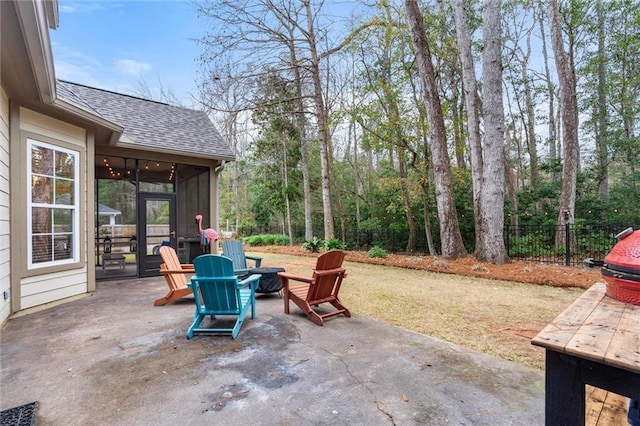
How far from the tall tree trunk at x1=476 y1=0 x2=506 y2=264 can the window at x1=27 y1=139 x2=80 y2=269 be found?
8.50 meters

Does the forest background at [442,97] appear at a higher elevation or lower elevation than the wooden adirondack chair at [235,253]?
higher

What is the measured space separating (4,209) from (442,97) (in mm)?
14006

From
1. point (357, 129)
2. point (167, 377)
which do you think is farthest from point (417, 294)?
point (357, 129)

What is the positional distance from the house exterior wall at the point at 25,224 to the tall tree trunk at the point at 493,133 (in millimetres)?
8430

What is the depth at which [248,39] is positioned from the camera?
32.4 feet

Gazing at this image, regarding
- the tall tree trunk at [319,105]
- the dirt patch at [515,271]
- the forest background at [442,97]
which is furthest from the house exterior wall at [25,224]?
the tall tree trunk at [319,105]

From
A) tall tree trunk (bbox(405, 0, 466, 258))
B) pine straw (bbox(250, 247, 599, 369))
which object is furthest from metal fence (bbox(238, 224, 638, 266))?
pine straw (bbox(250, 247, 599, 369))

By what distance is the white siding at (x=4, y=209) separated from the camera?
376 cm

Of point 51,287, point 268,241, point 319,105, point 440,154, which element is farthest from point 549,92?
point 51,287

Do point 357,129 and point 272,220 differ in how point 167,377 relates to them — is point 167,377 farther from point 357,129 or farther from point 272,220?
point 272,220

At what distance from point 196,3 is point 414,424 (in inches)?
422

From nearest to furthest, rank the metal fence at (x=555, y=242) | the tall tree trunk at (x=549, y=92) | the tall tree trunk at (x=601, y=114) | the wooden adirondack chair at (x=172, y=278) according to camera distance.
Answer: the wooden adirondack chair at (x=172, y=278) → the metal fence at (x=555, y=242) → the tall tree trunk at (x=601, y=114) → the tall tree trunk at (x=549, y=92)

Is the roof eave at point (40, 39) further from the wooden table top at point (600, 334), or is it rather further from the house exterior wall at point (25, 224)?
the wooden table top at point (600, 334)

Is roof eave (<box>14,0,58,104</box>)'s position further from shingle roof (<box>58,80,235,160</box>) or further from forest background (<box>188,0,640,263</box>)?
forest background (<box>188,0,640,263</box>)
